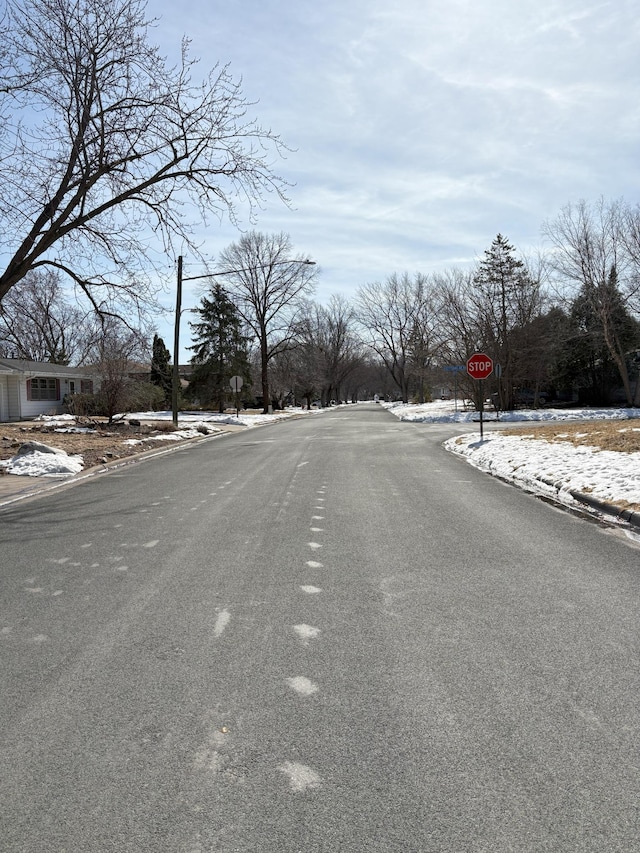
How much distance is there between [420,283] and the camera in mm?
73750

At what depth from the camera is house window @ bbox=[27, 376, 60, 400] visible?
1426 inches

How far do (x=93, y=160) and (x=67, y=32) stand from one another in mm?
2384

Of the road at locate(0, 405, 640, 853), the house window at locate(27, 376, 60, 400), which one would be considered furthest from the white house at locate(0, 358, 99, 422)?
the road at locate(0, 405, 640, 853)

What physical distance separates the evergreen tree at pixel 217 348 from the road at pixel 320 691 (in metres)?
40.4

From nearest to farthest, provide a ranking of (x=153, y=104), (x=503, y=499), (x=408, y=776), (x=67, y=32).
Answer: (x=408, y=776)
(x=503, y=499)
(x=67, y=32)
(x=153, y=104)

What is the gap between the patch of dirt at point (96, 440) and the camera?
16828 mm

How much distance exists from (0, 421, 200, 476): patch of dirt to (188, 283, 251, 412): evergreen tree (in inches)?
789

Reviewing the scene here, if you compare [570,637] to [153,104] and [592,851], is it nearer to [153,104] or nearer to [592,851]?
[592,851]

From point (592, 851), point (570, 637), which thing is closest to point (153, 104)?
point (570, 637)

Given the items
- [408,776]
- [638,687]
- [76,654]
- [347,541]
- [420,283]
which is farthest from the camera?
[420,283]

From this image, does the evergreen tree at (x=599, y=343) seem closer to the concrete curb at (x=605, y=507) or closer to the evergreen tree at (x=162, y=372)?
the evergreen tree at (x=162, y=372)

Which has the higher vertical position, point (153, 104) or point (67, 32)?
point (67, 32)

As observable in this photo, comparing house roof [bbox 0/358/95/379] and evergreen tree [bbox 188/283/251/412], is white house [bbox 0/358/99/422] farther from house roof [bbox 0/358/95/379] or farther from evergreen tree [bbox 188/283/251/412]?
evergreen tree [bbox 188/283/251/412]

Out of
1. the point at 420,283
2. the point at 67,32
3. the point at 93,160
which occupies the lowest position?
the point at 93,160
